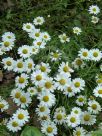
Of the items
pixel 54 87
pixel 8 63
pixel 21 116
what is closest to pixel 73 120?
pixel 54 87

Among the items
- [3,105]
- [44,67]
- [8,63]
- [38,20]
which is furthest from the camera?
[38,20]

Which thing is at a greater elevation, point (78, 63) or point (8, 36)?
point (8, 36)

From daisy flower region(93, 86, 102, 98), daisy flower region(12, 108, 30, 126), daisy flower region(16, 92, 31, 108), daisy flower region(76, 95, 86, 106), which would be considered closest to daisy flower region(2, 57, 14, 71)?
daisy flower region(16, 92, 31, 108)

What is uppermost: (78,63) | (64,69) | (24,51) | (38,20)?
(38,20)

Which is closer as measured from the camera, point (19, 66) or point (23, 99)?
point (23, 99)

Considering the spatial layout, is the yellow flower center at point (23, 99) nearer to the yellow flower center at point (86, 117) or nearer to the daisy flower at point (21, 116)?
the daisy flower at point (21, 116)

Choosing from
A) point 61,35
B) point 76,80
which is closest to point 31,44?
point 61,35

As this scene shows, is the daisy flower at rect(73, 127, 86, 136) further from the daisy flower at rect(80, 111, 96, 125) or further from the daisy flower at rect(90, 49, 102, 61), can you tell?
the daisy flower at rect(90, 49, 102, 61)

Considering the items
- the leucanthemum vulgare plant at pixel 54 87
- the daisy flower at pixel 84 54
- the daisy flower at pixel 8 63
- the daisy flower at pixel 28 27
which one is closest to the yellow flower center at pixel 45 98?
the leucanthemum vulgare plant at pixel 54 87

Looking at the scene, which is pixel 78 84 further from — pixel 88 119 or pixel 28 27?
pixel 28 27
